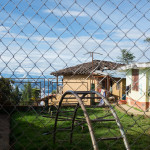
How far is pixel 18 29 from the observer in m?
1.56

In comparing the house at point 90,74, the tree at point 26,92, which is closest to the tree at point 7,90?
the tree at point 26,92

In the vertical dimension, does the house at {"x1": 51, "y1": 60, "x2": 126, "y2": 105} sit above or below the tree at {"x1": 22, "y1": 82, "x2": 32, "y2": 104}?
above

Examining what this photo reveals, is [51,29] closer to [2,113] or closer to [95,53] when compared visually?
[95,53]

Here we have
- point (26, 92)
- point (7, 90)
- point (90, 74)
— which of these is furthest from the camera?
point (26, 92)

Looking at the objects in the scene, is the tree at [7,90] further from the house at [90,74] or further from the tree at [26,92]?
the house at [90,74]

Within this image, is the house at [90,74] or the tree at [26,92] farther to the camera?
the tree at [26,92]

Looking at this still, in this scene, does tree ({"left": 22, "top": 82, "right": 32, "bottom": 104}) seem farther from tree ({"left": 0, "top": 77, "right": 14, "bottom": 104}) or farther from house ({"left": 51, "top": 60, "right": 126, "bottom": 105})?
house ({"left": 51, "top": 60, "right": 126, "bottom": 105})

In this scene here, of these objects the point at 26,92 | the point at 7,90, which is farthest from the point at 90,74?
the point at 26,92

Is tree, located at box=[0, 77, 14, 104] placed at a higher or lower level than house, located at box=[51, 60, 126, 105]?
lower

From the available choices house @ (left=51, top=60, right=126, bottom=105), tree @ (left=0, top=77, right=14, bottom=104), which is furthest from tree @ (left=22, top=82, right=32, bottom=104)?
house @ (left=51, top=60, right=126, bottom=105)

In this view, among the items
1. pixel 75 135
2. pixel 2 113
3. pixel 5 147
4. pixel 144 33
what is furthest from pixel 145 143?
pixel 2 113

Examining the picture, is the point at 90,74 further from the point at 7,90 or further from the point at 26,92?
the point at 26,92

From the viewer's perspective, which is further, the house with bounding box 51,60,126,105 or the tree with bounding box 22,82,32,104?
the tree with bounding box 22,82,32,104

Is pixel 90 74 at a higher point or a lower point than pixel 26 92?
higher
